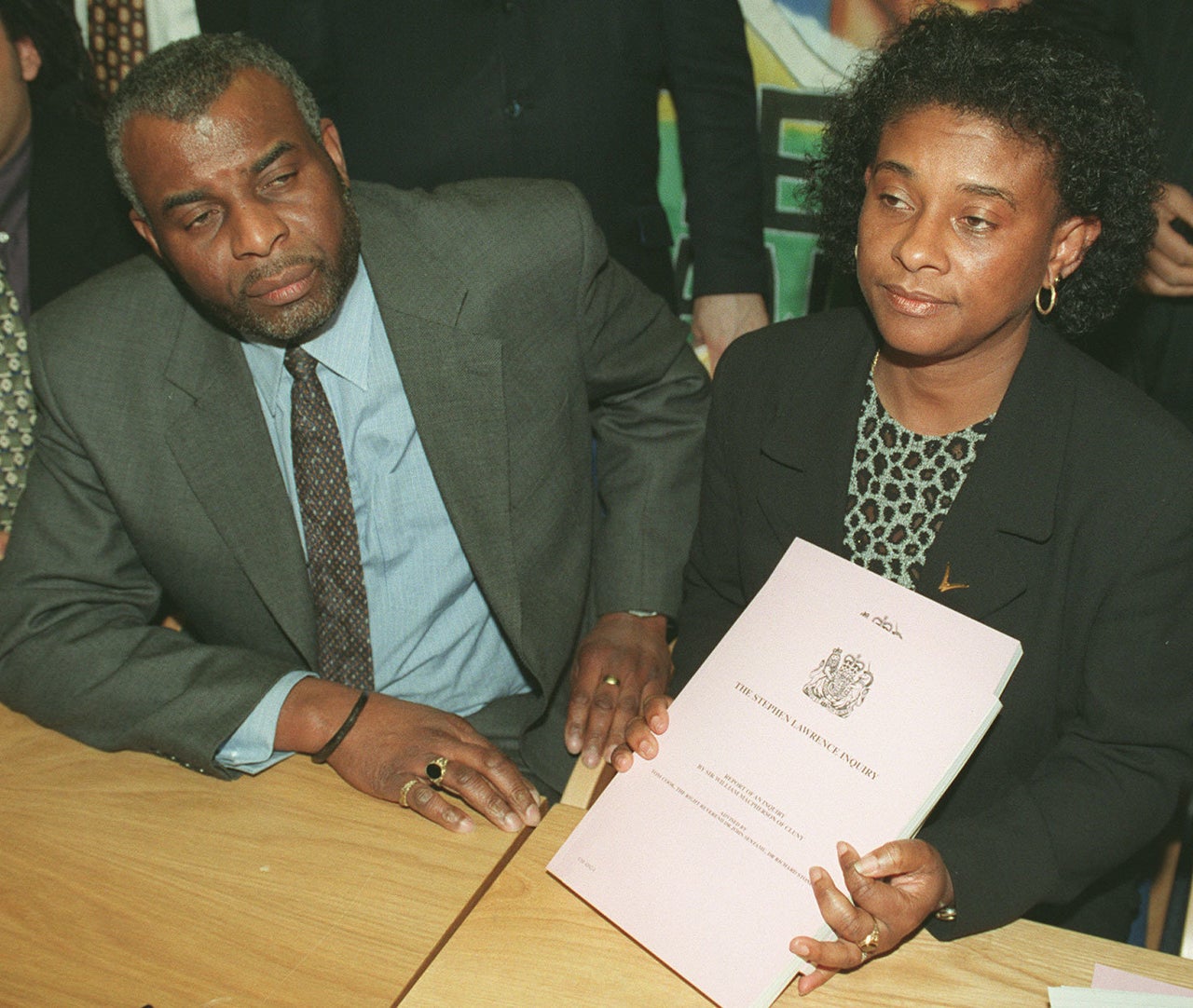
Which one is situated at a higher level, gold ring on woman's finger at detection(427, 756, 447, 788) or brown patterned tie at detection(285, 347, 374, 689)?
brown patterned tie at detection(285, 347, 374, 689)

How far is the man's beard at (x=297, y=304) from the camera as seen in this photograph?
1.88 m

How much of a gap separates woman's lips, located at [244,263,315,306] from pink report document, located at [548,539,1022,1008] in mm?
1024

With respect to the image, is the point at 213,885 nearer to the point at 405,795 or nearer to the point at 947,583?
the point at 405,795

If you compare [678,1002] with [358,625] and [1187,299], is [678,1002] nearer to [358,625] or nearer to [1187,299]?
[358,625]

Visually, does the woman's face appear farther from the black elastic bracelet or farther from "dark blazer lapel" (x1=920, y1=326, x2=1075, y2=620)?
the black elastic bracelet

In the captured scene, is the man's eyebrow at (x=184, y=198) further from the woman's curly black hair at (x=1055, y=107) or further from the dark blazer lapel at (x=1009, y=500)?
the dark blazer lapel at (x=1009, y=500)

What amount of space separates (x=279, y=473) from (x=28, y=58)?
60.5 inches

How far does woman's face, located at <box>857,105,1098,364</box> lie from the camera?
147 cm

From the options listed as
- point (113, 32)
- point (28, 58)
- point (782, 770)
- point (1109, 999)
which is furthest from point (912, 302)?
point (113, 32)

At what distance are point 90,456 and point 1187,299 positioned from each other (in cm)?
216

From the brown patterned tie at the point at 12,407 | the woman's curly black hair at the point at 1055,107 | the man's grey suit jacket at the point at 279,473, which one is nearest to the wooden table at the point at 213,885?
the man's grey suit jacket at the point at 279,473

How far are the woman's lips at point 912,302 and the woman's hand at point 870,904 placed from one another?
75 cm

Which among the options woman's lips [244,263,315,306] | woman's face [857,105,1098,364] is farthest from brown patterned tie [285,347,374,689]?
woman's face [857,105,1098,364]

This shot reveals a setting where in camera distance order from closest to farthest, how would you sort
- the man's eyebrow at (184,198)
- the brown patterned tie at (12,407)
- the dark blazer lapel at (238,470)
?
the man's eyebrow at (184,198) < the dark blazer lapel at (238,470) < the brown patterned tie at (12,407)
